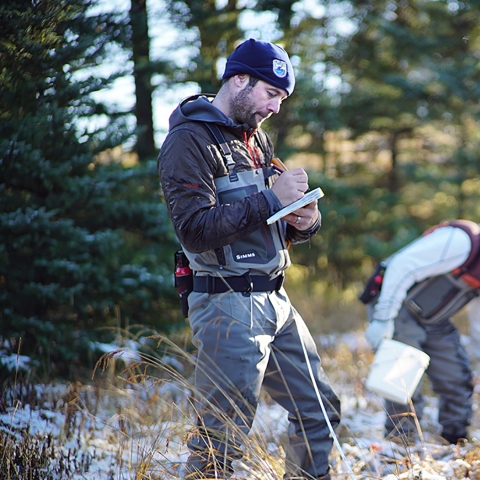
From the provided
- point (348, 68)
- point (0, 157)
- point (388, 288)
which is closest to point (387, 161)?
point (348, 68)

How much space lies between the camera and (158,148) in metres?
5.80

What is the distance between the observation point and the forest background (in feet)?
12.8

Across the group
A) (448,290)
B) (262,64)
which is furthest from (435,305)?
(262,64)

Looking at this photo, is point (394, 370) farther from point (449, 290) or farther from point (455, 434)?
point (455, 434)

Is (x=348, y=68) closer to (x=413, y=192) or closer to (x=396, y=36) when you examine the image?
(x=396, y=36)

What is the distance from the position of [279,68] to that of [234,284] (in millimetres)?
988

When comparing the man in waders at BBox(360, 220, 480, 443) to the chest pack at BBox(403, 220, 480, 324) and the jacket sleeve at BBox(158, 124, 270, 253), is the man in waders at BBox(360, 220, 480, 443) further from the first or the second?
the jacket sleeve at BBox(158, 124, 270, 253)

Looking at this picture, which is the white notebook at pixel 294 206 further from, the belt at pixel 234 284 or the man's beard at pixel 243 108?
the man's beard at pixel 243 108

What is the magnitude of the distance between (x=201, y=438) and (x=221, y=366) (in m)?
0.35

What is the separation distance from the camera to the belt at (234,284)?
8.09ft

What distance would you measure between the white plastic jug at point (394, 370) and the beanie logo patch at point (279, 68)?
5.93ft

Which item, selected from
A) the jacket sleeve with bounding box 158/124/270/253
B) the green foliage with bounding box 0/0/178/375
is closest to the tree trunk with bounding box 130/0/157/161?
the green foliage with bounding box 0/0/178/375

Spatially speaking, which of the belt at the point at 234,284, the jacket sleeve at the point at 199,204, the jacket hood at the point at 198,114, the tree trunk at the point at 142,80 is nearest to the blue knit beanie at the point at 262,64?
the jacket hood at the point at 198,114

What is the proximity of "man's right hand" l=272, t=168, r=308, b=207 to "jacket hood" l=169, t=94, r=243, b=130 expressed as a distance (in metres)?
0.34
